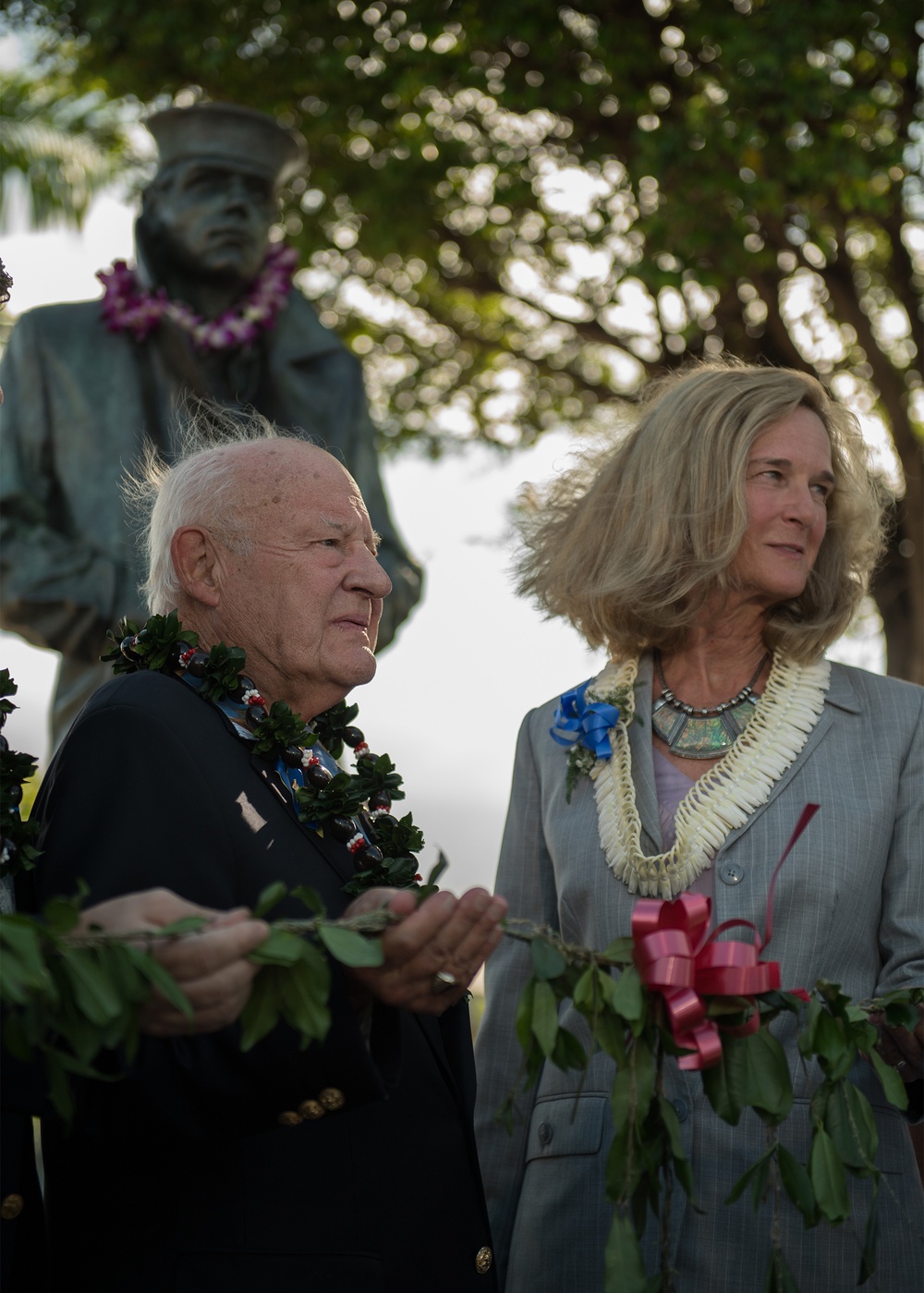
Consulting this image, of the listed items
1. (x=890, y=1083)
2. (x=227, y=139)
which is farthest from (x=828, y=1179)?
(x=227, y=139)

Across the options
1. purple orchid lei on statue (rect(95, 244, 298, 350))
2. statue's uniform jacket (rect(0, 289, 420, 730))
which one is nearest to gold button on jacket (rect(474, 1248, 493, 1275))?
statue's uniform jacket (rect(0, 289, 420, 730))

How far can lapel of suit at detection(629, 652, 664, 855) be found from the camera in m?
3.43

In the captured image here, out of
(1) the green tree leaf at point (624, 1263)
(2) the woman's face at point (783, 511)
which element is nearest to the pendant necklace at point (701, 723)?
(2) the woman's face at point (783, 511)

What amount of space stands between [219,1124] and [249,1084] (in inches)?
3.3

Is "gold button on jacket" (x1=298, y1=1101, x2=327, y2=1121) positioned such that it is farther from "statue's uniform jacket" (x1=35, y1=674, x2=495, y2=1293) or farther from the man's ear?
the man's ear

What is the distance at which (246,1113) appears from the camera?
2.36 m

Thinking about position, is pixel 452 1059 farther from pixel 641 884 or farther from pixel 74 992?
pixel 74 992

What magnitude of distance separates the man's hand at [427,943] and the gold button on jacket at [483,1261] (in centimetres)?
57

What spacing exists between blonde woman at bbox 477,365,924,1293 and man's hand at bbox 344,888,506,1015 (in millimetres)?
761

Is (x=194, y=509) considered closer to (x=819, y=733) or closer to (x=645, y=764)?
(x=645, y=764)

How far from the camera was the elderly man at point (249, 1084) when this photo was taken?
2.33m

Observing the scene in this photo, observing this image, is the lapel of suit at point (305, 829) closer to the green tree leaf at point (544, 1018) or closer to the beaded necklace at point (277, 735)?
the beaded necklace at point (277, 735)

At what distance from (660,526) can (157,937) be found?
205 cm

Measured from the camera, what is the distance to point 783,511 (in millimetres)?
3705
